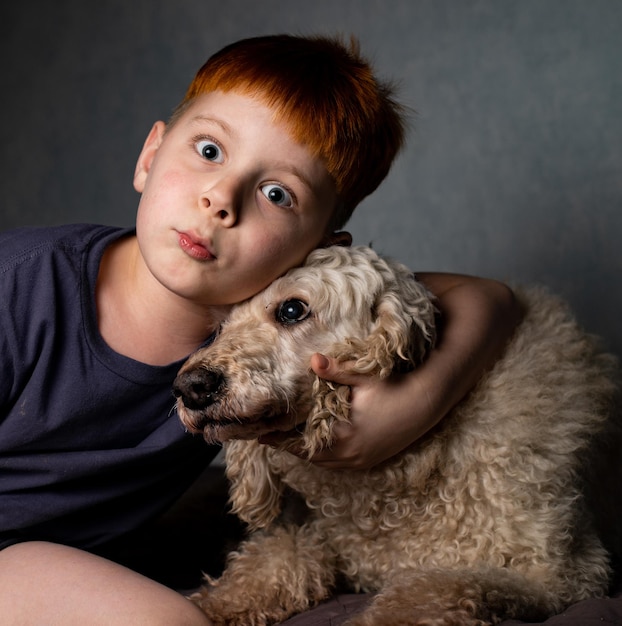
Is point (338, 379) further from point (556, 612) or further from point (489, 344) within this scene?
point (556, 612)

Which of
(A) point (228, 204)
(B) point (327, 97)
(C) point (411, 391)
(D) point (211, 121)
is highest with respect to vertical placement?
(B) point (327, 97)

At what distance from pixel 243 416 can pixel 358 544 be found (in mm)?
540

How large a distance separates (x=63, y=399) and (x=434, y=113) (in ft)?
5.79

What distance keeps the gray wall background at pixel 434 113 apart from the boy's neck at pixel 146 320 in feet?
4.48

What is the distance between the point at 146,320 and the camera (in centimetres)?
207

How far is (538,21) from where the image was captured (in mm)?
3012

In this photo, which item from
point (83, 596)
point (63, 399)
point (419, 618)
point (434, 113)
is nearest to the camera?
point (419, 618)

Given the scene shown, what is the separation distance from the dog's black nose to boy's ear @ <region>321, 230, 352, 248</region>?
1.62ft

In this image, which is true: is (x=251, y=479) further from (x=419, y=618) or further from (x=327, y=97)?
(x=327, y=97)

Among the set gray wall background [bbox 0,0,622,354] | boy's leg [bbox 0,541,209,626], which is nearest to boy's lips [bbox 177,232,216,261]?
boy's leg [bbox 0,541,209,626]

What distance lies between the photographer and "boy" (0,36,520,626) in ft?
5.89

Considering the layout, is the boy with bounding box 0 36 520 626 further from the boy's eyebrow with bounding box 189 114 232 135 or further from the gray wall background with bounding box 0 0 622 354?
the gray wall background with bounding box 0 0 622 354

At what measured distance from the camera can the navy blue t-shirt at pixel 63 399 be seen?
1997 millimetres

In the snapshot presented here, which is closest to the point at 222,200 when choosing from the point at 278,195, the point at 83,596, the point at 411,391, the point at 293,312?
the point at 278,195
